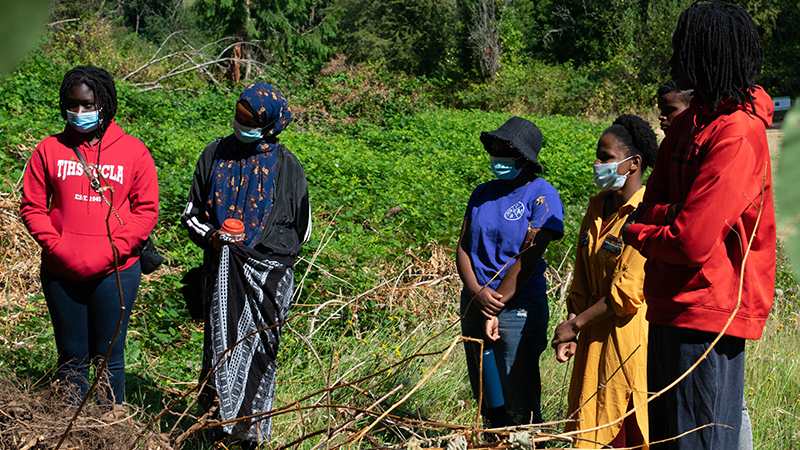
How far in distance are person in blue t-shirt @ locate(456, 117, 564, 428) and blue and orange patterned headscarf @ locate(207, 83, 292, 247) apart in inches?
39.5

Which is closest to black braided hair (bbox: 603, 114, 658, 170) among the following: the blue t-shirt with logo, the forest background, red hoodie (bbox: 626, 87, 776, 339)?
the blue t-shirt with logo

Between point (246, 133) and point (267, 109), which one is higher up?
point (267, 109)

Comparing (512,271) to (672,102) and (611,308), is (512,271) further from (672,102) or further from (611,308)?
(672,102)

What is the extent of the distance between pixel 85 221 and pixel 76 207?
0.07 meters

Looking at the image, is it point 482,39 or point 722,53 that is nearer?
point 722,53

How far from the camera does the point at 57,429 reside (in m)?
1.56

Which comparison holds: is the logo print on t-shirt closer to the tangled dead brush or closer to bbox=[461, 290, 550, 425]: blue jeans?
bbox=[461, 290, 550, 425]: blue jeans

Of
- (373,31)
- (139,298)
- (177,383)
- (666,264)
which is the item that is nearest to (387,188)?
(139,298)

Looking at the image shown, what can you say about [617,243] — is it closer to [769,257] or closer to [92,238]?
[769,257]

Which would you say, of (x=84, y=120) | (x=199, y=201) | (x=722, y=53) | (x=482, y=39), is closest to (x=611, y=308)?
(x=722, y=53)

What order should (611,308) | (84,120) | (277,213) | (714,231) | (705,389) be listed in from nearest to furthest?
1. (714,231)
2. (705,389)
3. (611,308)
4. (84,120)
5. (277,213)

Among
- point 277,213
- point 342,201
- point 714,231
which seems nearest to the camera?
point 714,231

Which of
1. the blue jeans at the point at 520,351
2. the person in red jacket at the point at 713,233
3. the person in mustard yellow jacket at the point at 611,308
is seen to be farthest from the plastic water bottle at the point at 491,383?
the person in red jacket at the point at 713,233

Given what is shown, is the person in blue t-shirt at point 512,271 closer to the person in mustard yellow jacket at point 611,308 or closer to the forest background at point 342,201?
the person in mustard yellow jacket at point 611,308
